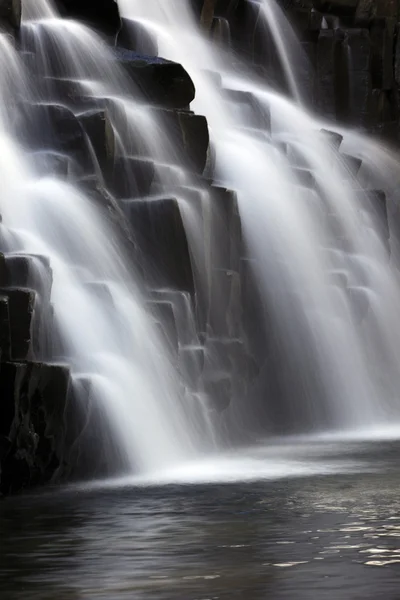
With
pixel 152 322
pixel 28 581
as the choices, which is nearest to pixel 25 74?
pixel 152 322

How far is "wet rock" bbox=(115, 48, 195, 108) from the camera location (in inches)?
1156

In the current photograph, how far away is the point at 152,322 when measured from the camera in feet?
77.5

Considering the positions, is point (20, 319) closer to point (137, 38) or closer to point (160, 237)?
point (160, 237)

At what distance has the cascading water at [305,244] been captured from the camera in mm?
31812

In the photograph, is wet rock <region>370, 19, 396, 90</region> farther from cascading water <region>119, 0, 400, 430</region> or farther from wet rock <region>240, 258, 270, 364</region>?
wet rock <region>240, 258, 270, 364</region>

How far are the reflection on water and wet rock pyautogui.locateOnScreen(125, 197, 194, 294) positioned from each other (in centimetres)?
866

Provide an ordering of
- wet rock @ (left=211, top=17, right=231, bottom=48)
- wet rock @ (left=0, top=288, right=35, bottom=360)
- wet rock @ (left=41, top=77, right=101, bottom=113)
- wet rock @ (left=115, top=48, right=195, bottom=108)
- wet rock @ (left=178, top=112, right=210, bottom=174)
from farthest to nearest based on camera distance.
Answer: wet rock @ (left=211, top=17, right=231, bottom=48)
wet rock @ (left=115, top=48, right=195, bottom=108)
wet rock @ (left=178, top=112, right=210, bottom=174)
wet rock @ (left=41, top=77, right=101, bottom=113)
wet rock @ (left=0, top=288, right=35, bottom=360)

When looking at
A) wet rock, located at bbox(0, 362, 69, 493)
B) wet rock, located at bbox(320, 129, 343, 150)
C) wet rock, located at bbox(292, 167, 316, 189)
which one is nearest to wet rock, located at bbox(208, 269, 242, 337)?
wet rock, located at bbox(292, 167, 316, 189)

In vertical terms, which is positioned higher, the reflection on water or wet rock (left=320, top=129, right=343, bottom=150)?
wet rock (left=320, top=129, right=343, bottom=150)

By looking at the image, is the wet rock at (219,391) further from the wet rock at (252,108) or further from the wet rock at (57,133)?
the wet rock at (252,108)

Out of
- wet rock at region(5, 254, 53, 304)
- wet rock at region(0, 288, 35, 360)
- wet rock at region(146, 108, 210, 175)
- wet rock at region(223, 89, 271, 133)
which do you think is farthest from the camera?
wet rock at region(223, 89, 271, 133)

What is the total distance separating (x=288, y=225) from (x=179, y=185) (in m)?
5.71

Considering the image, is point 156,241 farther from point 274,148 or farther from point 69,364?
point 274,148

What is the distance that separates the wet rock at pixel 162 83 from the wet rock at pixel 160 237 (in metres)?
3.99
